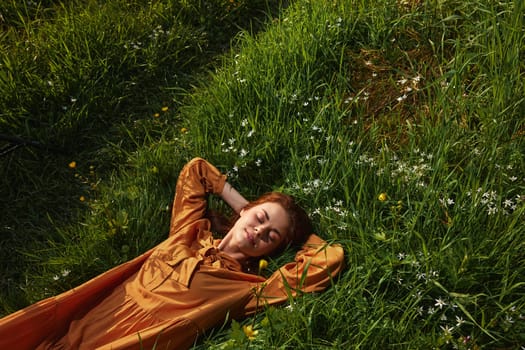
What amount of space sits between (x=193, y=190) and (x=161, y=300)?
0.71m

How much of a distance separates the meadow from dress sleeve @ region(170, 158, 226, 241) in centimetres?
17

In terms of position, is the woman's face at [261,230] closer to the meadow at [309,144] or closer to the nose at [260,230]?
the nose at [260,230]

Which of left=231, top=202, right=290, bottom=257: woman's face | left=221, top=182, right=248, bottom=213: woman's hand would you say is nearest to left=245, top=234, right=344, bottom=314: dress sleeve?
left=231, top=202, right=290, bottom=257: woman's face

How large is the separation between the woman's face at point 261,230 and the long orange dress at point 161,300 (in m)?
0.12

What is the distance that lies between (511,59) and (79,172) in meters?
2.69

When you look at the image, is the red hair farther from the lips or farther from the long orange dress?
the lips

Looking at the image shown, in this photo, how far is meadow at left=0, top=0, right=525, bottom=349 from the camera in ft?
8.14

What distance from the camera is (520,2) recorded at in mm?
3273

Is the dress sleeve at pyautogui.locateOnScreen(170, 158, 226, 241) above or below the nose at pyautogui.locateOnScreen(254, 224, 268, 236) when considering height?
above

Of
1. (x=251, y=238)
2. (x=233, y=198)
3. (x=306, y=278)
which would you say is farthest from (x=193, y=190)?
(x=306, y=278)

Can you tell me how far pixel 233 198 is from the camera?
3195mm

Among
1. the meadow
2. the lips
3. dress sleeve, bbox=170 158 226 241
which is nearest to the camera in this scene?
the meadow

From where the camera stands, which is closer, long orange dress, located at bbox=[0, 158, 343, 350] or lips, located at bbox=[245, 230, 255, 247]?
long orange dress, located at bbox=[0, 158, 343, 350]

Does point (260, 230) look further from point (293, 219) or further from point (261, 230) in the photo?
point (293, 219)
